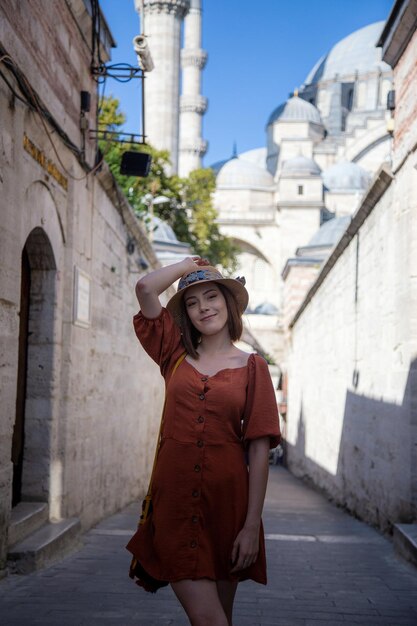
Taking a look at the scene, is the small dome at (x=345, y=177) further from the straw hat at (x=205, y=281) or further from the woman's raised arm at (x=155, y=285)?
the woman's raised arm at (x=155, y=285)

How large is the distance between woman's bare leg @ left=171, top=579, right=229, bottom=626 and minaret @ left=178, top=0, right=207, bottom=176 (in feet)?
197

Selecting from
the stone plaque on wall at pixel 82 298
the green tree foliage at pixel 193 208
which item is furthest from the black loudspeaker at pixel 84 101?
the green tree foliage at pixel 193 208

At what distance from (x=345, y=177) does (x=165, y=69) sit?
67.3ft

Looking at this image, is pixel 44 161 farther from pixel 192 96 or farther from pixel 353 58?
pixel 353 58

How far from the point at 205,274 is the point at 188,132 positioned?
61.9 metres

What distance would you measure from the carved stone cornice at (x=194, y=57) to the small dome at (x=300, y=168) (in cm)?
965

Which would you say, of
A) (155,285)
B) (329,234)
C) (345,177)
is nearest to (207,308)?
(155,285)

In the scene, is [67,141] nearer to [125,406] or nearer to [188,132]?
[125,406]

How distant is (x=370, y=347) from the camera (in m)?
8.66

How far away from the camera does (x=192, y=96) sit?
62062mm

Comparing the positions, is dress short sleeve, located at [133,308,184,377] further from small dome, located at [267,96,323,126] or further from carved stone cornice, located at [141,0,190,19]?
small dome, located at [267,96,323,126]

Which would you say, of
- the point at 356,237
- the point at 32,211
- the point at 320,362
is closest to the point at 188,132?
the point at 320,362

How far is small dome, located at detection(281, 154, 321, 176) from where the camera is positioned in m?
62.2

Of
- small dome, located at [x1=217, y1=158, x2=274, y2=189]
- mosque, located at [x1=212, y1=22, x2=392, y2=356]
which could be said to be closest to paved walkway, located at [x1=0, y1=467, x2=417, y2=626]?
mosque, located at [x1=212, y1=22, x2=392, y2=356]
